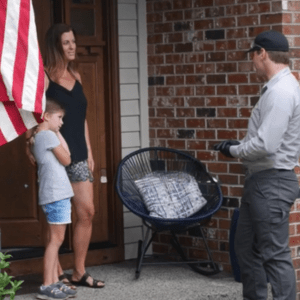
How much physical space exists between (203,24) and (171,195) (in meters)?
1.38

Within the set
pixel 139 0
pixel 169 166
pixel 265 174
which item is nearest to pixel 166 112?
pixel 169 166

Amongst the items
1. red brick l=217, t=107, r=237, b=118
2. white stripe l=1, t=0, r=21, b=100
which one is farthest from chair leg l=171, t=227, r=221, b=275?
white stripe l=1, t=0, r=21, b=100

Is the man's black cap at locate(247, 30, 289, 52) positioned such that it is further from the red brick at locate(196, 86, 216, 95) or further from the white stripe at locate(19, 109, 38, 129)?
the white stripe at locate(19, 109, 38, 129)

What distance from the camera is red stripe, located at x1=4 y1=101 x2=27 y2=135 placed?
12.7 ft

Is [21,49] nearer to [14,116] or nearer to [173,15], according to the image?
[14,116]

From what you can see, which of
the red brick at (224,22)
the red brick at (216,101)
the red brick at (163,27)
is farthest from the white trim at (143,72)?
the red brick at (224,22)

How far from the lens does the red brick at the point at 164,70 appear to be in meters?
6.89

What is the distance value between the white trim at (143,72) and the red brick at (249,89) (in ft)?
3.37

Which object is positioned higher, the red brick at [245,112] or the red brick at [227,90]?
the red brick at [227,90]

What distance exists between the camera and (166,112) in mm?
6961

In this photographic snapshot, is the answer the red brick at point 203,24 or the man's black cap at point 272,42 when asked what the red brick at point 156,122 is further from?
the man's black cap at point 272,42

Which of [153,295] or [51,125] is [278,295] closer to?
[153,295]

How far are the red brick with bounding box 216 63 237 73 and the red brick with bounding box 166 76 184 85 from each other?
1.35 ft

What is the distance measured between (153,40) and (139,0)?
1.16 ft
